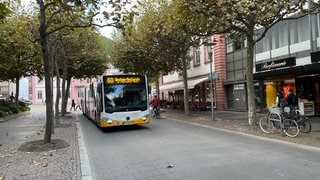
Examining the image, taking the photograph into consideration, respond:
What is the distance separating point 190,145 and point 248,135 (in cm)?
355

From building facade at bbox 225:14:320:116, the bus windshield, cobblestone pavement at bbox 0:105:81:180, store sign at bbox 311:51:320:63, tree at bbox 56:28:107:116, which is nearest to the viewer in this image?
cobblestone pavement at bbox 0:105:81:180

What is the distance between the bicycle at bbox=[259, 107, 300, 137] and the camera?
532 inches

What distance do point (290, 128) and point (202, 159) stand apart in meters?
5.77

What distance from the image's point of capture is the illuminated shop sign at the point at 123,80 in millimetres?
17641

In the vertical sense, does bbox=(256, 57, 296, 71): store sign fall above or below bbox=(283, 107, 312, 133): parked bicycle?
above

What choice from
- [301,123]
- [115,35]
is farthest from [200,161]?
[115,35]

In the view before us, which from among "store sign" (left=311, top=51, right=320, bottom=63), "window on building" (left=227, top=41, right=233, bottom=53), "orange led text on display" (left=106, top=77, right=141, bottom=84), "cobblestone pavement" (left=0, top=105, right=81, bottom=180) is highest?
"window on building" (left=227, top=41, right=233, bottom=53)

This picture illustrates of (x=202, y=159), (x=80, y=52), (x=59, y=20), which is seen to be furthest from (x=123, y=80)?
(x=80, y=52)

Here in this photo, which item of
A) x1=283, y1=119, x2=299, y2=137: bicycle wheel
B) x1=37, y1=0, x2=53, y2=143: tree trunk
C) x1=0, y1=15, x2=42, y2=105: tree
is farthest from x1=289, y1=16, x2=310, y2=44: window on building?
x1=0, y1=15, x2=42, y2=105: tree

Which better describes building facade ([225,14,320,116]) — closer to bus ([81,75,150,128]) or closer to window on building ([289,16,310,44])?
window on building ([289,16,310,44])

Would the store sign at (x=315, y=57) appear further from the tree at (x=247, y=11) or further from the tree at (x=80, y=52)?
the tree at (x=80, y=52)

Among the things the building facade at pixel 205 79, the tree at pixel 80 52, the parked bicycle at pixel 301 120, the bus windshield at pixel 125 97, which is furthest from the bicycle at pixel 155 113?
the parked bicycle at pixel 301 120

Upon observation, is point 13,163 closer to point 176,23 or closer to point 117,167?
point 117,167

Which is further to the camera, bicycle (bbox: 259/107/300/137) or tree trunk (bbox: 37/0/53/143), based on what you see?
bicycle (bbox: 259/107/300/137)
